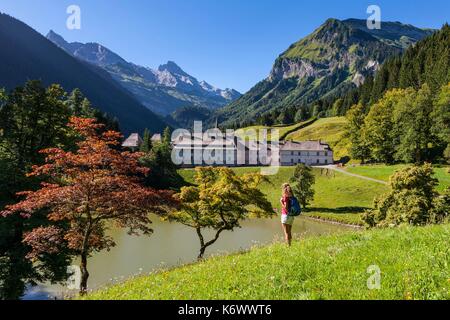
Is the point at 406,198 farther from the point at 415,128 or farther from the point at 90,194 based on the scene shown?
the point at 415,128

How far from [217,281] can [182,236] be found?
45.2m

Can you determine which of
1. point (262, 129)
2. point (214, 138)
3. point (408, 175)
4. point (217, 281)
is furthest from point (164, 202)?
point (262, 129)

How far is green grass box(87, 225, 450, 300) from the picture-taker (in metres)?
7.59

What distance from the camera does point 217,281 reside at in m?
9.82

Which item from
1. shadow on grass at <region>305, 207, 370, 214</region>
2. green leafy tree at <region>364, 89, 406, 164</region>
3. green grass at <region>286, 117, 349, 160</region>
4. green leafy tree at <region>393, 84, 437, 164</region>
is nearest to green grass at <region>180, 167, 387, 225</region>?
shadow on grass at <region>305, 207, 370, 214</region>

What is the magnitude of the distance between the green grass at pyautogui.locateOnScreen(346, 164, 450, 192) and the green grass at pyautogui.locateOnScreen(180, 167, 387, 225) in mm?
4079

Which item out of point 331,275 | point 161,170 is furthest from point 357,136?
point 331,275

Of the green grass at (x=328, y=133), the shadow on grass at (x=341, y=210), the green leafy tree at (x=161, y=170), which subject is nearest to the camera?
the shadow on grass at (x=341, y=210)

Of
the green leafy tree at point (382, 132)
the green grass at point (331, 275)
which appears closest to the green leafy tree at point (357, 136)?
the green leafy tree at point (382, 132)

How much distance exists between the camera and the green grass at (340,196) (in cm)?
7094

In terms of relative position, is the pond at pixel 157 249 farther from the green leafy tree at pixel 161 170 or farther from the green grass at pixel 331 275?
the green leafy tree at pixel 161 170

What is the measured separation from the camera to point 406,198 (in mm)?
40688

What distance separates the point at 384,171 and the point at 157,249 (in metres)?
66.3

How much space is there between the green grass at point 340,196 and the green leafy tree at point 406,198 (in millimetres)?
19722
